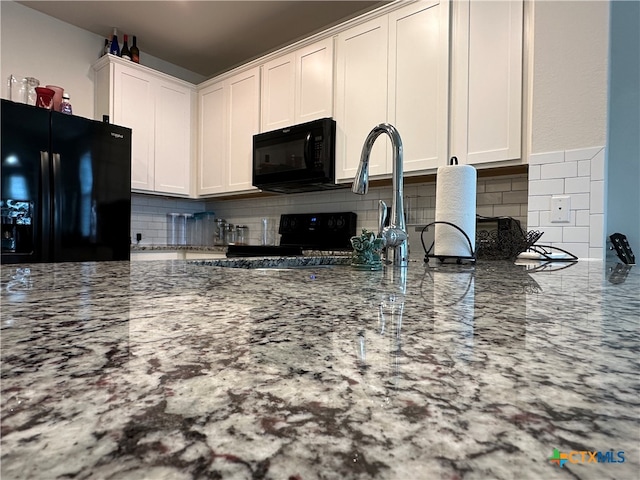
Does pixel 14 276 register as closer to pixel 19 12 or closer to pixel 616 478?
pixel 616 478

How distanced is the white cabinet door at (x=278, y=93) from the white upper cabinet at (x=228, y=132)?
10cm

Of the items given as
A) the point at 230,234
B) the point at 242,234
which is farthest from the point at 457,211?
the point at 230,234

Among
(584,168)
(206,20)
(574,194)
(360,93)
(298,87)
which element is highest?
(206,20)

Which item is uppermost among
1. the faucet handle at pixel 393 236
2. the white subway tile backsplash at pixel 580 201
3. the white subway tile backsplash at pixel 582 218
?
the white subway tile backsplash at pixel 580 201

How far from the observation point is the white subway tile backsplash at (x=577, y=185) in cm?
167

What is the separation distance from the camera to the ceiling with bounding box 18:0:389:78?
281cm

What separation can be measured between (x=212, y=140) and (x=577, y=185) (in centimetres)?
288

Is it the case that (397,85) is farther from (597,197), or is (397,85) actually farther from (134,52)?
(134,52)

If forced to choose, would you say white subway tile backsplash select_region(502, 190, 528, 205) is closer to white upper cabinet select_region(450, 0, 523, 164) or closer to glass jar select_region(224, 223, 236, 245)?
white upper cabinet select_region(450, 0, 523, 164)

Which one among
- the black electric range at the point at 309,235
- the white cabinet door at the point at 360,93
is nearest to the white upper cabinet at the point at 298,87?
the white cabinet door at the point at 360,93

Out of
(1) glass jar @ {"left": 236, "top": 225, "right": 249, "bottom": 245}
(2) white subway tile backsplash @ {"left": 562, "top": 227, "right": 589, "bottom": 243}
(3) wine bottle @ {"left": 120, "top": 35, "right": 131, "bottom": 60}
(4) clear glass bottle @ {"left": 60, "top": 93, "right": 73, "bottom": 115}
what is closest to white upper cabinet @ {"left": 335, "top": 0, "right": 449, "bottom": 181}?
(2) white subway tile backsplash @ {"left": 562, "top": 227, "right": 589, "bottom": 243}

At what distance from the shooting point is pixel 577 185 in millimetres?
1694

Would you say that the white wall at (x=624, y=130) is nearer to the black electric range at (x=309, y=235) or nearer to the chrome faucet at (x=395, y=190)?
the chrome faucet at (x=395, y=190)

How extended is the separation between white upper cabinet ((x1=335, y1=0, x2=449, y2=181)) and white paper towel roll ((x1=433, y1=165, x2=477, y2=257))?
1023 mm
